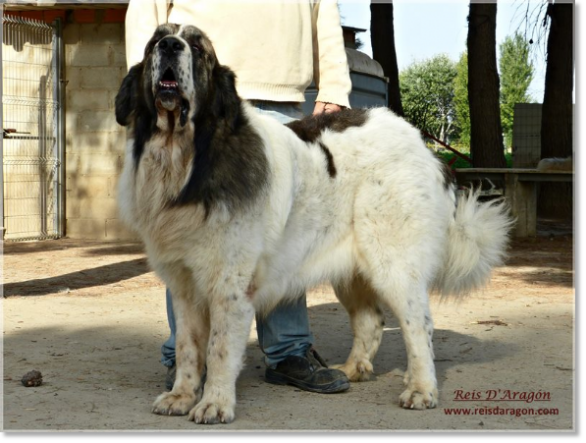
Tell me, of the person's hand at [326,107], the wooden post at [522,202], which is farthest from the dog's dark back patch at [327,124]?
the wooden post at [522,202]

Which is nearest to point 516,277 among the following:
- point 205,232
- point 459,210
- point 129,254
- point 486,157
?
point 459,210

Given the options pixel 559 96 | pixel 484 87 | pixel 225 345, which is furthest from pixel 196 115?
pixel 559 96

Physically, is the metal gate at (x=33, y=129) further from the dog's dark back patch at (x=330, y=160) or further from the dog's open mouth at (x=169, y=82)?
the dog's open mouth at (x=169, y=82)

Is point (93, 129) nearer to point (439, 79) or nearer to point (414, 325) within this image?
point (414, 325)

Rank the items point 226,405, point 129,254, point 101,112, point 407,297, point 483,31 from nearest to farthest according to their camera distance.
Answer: point 226,405, point 407,297, point 129,254, point 101,112, point 483,31

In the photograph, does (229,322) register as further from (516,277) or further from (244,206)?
(516,277)

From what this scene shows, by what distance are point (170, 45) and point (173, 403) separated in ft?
5.44

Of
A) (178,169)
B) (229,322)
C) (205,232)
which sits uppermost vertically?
(178,169)

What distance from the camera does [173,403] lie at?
3986 millimetres

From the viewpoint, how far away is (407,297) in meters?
4.37

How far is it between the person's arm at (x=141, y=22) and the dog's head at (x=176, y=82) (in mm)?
452

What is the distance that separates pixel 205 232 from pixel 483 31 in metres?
11.8

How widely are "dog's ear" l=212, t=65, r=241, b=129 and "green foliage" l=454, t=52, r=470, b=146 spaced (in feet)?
202

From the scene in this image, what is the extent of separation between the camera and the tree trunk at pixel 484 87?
14594 millimetres
